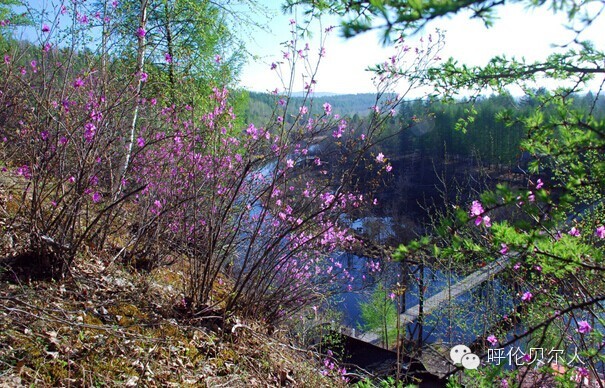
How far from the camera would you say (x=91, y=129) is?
2934mm

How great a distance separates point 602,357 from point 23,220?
3.83 meters

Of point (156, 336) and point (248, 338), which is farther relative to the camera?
point (248, 338)

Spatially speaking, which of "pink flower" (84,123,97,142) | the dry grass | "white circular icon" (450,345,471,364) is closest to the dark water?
"white circular icon" (450,345,471,364)

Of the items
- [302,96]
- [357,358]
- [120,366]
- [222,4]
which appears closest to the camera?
[120,366]

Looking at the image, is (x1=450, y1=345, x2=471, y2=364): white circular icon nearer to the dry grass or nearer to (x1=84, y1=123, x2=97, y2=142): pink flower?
the dry grass

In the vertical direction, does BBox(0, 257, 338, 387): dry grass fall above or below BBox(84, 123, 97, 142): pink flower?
below

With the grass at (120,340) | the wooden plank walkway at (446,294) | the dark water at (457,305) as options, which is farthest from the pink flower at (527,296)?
the wooden plank walkway at (446,294)

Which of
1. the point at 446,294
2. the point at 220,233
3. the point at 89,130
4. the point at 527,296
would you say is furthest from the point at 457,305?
the point at 89,130

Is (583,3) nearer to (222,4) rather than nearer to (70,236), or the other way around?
(70,236)

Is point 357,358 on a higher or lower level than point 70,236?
lower

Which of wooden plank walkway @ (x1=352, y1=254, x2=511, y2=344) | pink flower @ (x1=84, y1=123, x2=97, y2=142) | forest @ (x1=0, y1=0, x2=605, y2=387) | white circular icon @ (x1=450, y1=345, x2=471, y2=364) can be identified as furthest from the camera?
wooden plank walkway @ (x1=352, y1=254, x2=511, y2=344)

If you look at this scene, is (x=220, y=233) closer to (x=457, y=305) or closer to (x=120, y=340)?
(x=120, y=340)

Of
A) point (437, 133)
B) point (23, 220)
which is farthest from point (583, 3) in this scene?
point (437, 133)

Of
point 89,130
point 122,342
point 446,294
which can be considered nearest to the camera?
point 122,342
